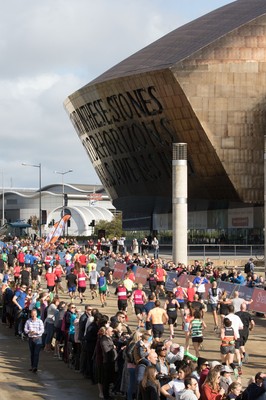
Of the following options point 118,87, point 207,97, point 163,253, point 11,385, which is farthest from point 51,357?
point 163,253

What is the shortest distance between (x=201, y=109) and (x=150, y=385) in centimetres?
3991

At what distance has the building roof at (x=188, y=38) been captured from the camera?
51.6 metres

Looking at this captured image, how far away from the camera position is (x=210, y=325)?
25.5 m

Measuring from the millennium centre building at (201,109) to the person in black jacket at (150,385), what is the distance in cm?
3875

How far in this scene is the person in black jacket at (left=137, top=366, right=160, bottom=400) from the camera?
1238 cm

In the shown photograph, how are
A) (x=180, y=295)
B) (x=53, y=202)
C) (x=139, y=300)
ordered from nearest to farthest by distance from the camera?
(x=139, y=300), (x=180, y=295), (x=53, y=202)

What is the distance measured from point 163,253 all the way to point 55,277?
29907 mm

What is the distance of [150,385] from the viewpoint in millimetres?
12383

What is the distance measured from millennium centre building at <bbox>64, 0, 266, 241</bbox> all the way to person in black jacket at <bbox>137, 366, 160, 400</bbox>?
38754 millimetres

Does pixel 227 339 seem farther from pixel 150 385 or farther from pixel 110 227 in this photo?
pixel 110 227

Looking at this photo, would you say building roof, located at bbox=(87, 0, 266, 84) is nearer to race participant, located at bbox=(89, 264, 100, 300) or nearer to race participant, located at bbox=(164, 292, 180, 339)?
race participant, located at bbox=(89, 264, 100, 300)

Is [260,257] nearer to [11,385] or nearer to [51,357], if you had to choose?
[51,357]

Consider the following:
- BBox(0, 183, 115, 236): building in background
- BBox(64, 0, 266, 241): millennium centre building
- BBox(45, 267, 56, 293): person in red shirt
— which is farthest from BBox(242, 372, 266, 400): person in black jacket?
BBox(0, 183, 115, 236): building in background

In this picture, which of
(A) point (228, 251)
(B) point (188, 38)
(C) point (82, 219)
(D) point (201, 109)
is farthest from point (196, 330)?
(C) point (82, 219)
